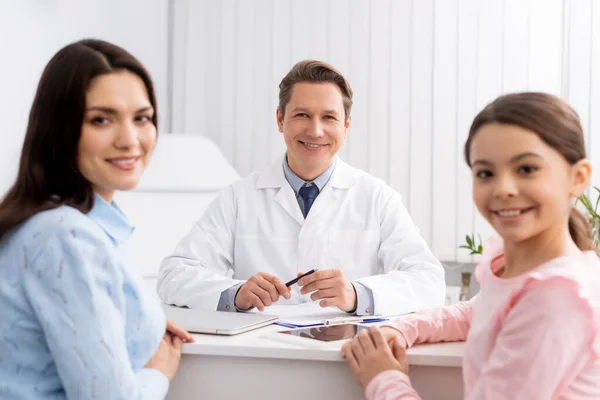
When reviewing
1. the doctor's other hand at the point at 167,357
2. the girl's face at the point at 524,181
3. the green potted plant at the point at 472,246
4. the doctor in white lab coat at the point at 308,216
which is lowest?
Answer: the green potted plant at the point at 472,246

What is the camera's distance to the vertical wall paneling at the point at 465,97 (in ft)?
10.3

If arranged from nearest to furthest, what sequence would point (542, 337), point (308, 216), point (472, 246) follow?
point (542, 337)
point (308, 216)
point (472, 246)

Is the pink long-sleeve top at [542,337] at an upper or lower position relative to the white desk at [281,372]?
upper

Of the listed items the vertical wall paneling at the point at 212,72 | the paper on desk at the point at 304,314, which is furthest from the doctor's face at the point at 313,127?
the vertical wall paneling at the point at 212,72

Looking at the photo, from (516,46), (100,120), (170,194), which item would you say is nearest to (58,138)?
(100,120)

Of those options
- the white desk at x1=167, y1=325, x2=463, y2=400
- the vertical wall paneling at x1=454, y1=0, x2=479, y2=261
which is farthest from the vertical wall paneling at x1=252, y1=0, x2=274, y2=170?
the white desk at x1=167, y1=325, x2=463, y2=400

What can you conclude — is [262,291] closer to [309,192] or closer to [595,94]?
[309,192]

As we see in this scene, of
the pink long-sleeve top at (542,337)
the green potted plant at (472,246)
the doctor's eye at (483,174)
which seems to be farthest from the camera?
the green potted plant at (472,246)

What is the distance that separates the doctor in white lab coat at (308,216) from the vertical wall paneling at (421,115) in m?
1.18

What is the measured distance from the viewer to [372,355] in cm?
113

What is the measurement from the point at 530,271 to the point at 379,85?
2371mm

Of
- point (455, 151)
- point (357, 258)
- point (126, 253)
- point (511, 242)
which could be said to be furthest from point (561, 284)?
point (455, 151)

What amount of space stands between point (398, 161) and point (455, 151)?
25cm

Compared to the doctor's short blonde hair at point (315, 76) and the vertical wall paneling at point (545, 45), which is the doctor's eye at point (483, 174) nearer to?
the doctor's short blonde hair at point (315, 76)
